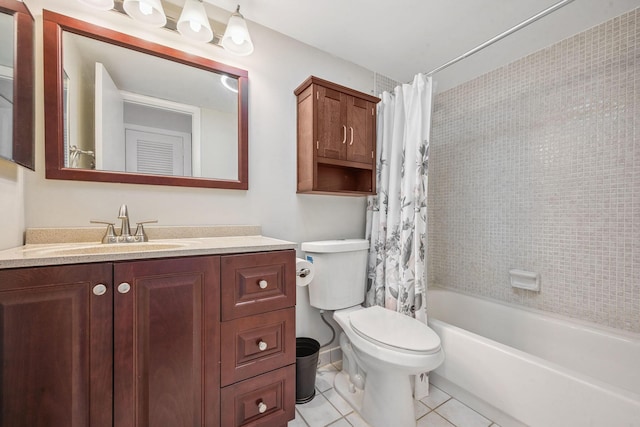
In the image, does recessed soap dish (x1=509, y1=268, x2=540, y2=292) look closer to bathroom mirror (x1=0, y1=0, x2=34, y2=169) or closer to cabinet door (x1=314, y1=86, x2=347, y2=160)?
cabinet door (x1=314, y1=86, x2=347, y2=160)

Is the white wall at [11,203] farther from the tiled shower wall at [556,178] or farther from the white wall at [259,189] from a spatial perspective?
the tiled shower wall at [556,178]

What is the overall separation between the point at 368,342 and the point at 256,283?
62 centimetres

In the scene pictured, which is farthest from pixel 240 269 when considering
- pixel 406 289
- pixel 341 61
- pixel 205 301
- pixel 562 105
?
pixel 562 105

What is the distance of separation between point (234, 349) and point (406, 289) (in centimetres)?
105

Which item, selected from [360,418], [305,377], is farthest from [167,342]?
[360,418]

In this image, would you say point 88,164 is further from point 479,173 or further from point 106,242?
point 479,173

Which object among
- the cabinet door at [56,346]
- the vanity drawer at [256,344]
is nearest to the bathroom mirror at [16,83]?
the cabinet door at [56,346]

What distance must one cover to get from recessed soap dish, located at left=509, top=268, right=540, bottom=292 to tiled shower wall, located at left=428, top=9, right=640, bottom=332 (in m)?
0.04

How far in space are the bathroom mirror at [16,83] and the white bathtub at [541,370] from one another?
7.01 feet

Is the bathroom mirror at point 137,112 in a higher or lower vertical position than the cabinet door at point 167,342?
higher

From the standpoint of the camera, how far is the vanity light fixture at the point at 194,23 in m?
1.26

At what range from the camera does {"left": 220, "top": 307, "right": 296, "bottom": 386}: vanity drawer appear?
98 cm

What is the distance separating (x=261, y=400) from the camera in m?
1.07

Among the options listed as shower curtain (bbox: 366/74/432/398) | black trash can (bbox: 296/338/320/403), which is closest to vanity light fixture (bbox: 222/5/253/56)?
shower curtain (bbox: 366/74/432/398)
